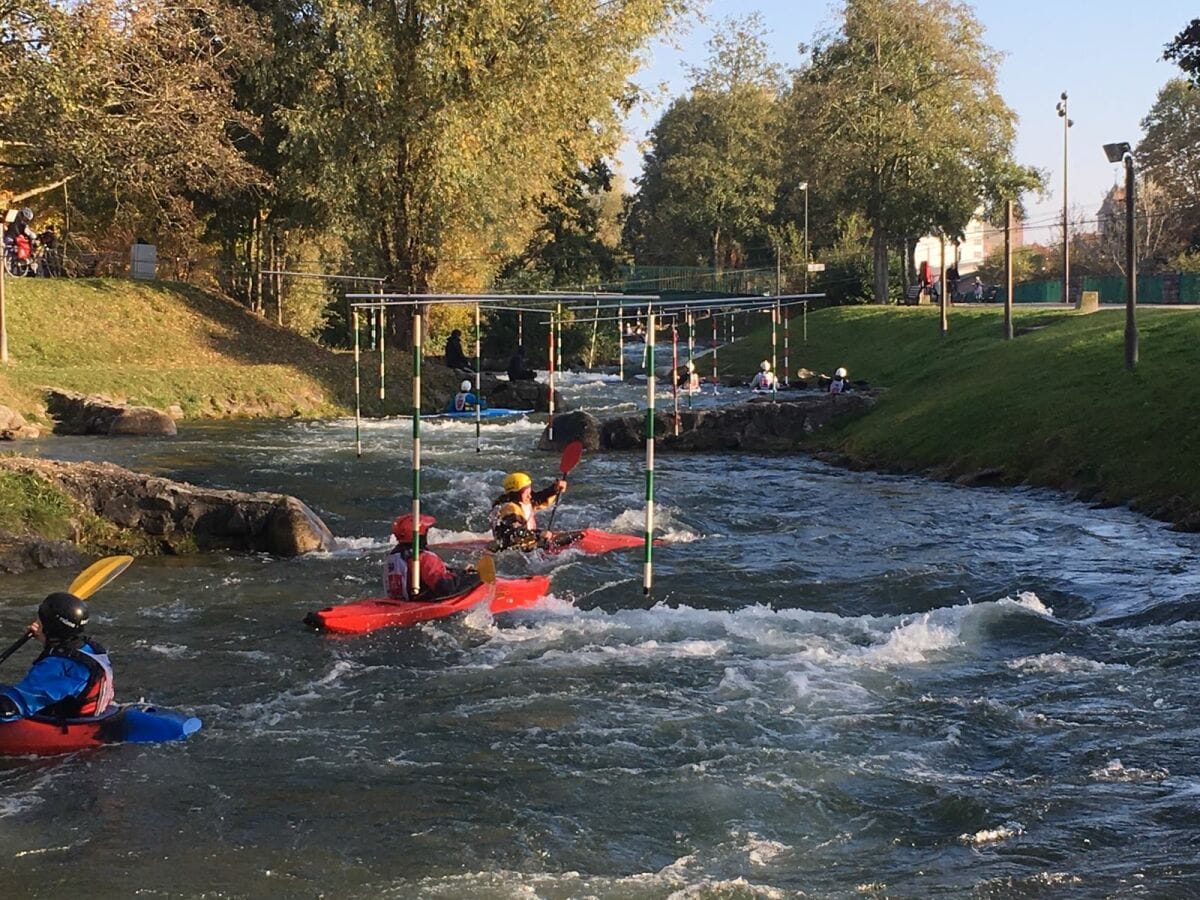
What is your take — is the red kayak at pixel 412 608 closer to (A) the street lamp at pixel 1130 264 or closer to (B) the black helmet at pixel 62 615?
(B) the black helmet at pixel 62 615

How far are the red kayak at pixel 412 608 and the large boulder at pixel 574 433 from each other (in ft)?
41.4

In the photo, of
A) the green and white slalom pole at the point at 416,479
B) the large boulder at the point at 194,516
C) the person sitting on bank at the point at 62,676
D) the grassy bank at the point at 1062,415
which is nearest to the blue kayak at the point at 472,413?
the grassy bank at the point at 1062,415

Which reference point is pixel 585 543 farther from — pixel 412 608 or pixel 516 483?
pixel 412 608

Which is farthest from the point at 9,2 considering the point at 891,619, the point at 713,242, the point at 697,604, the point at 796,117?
the point at 713,242

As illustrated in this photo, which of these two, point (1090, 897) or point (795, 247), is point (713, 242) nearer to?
point (795, 247)

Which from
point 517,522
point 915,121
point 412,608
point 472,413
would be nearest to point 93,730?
point 412,608

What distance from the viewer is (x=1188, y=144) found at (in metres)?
70.2

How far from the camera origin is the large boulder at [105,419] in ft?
82.0

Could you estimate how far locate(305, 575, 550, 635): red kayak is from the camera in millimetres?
10867

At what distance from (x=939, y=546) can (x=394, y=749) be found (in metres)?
8.38

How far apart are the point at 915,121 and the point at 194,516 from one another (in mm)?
38886

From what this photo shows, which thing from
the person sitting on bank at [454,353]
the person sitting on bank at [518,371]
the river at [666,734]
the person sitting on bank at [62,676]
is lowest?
the river at [666,734]

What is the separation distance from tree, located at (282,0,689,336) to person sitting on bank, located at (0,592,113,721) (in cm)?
2469

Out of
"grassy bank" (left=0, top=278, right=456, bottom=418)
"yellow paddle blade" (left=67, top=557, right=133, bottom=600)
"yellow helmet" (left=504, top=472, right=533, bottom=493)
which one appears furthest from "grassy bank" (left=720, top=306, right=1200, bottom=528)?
"grassy bank" (left=0, top=278, right=456, bottom=418)
